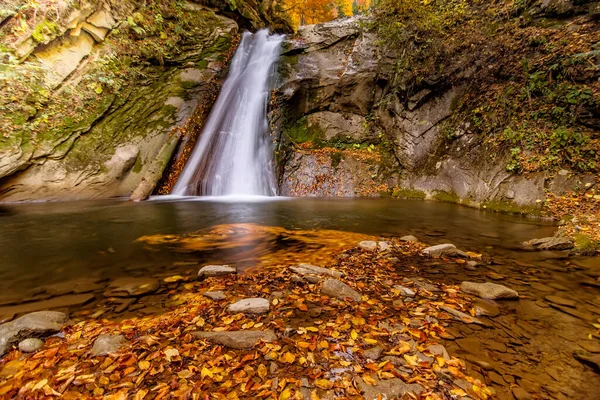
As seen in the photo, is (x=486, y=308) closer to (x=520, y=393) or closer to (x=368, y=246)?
(x=520, y=393)

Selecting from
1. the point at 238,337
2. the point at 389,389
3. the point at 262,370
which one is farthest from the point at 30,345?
the point at 389,389

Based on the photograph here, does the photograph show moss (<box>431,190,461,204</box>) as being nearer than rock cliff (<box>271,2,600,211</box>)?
No

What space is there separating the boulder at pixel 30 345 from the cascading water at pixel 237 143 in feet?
29.0

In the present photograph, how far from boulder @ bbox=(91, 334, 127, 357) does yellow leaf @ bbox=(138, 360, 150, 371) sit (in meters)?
0.26

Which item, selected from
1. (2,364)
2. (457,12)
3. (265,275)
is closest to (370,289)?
(265,275)

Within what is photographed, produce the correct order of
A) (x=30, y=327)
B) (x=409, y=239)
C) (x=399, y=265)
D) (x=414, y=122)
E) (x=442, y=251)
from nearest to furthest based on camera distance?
(x=30, y=327) < (x=399, y=265) < (x=442, y=251) < (x=409, y=239) < (x=414, y=122)

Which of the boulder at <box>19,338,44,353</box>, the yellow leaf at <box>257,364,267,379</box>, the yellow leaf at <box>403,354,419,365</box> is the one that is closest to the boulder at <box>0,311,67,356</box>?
the boulder at <box>19,338,44,353</box>

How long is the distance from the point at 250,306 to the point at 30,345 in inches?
62.7

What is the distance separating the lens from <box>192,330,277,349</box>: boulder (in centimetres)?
195

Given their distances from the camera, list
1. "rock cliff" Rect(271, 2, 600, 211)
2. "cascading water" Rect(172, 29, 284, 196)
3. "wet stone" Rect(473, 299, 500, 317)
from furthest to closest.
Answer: "cascading water" Rect(172, 29, 284, 196), "rock cliff" Rect(271, 2, 600, 211), "wet stone" Rect(473, 299, 500, 317)

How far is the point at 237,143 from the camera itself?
11.8 m

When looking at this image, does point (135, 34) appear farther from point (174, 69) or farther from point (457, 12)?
point (457, 12)

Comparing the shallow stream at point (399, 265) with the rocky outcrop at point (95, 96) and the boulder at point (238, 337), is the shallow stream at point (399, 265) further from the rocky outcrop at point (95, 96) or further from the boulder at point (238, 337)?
the rocky outcrop at point (95, 96)

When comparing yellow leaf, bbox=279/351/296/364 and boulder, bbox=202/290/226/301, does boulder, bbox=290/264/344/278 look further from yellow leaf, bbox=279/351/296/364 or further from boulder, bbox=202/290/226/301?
yellow leaf, bbox=279/351/296/364
